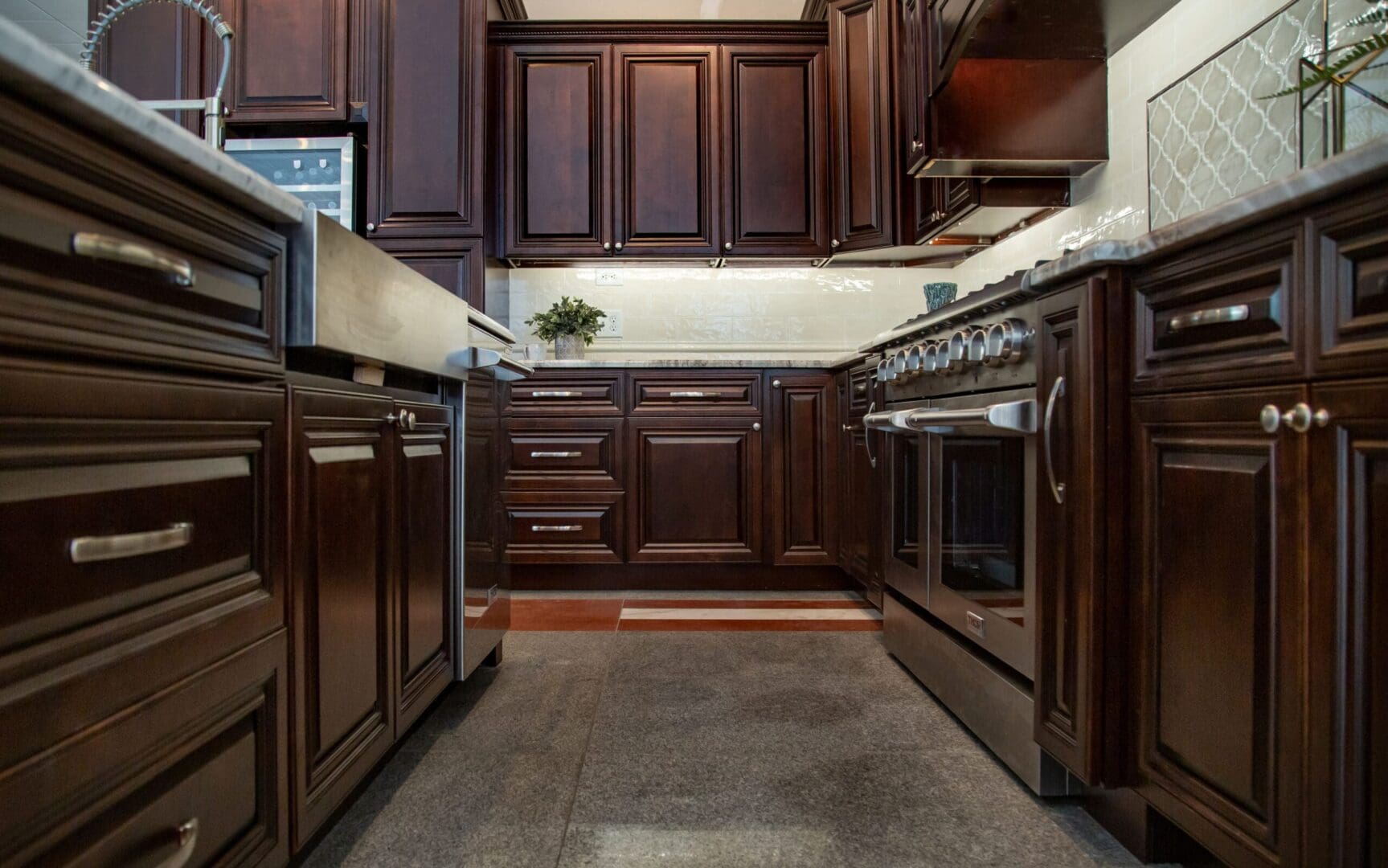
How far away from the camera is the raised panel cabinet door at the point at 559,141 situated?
2996 mm

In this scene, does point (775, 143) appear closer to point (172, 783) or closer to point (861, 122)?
point (861, 122)

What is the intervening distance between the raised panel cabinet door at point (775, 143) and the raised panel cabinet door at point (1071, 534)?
6.60 feet

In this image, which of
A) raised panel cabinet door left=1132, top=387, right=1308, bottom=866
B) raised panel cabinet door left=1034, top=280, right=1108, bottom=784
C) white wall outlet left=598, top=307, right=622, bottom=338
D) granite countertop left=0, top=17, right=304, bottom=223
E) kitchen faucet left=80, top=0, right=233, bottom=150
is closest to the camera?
granite countertop left=0, top=17, right=304, bottom=223

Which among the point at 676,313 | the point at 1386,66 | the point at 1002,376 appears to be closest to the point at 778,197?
the point at 676,313

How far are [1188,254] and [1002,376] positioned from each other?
1.48 feet

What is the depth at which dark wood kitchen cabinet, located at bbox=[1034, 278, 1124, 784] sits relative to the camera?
39.8 inches

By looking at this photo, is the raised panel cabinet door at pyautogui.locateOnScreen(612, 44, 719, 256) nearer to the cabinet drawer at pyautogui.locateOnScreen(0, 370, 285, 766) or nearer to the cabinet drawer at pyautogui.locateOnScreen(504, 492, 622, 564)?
the cabinet drawer at pyautogui.locateOnScreen(504, 492, 622, 564)

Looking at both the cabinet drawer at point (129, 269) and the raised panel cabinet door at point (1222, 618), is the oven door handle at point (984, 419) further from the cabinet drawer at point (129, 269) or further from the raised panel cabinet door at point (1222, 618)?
the cabinet drawer at point (129, 269)

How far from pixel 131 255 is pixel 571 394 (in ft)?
7.21

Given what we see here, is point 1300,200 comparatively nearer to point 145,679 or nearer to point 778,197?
point 145,679

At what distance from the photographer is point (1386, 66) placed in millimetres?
A: 1032

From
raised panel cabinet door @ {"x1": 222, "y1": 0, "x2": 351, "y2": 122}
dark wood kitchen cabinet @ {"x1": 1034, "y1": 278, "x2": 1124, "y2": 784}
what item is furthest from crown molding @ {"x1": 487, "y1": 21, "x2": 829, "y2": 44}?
dark wood kitchen cabinet @ {"x1": 1034, "y1": 278, "x2": 1124, "y2": 784}

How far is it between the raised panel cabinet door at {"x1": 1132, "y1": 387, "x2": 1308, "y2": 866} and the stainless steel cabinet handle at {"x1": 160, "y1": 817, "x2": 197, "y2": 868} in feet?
3.65

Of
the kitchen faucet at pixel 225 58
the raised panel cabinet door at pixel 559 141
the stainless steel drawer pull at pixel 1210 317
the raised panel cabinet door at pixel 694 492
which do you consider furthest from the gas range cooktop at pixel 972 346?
the raised panel cabinet door at pixel 559 141
